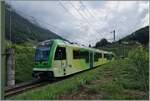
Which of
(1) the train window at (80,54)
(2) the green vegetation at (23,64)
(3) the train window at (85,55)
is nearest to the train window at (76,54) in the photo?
(1) the train window at (80,54)

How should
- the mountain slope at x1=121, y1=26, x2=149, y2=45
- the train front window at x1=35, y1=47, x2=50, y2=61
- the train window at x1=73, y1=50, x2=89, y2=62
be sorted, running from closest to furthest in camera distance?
the mountain slope at x1=121, y1=26, x2=149, y2=45 → the train front window at x1=35, y1=47, x2=50, y2=61 → the train window at x1=73, y1=50, x2=89, y2=62

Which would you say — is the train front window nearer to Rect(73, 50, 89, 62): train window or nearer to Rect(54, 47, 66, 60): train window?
Rect(54, 47, 66, 60): train window

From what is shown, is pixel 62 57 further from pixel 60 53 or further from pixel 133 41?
pixel 133 41

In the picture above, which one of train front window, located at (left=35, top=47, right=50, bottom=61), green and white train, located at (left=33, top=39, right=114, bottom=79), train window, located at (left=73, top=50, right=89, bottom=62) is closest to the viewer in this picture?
green and white train, located at (left=33, top=39, right=114, bottom=79)

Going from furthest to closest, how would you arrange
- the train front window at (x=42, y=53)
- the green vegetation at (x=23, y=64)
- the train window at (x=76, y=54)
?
the train window at (x=76, y=54)
the green vegetation at (x=23, y=64)
the train front window at (x=42, y=53)

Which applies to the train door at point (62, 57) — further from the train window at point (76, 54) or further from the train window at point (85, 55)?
the train window at point (85, 55)

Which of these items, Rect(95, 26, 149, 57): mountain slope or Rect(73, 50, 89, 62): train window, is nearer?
Rect(95, 26, 149, 57): mountain slope

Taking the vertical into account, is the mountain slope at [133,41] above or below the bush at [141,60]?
above

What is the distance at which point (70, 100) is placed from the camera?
24.3ft

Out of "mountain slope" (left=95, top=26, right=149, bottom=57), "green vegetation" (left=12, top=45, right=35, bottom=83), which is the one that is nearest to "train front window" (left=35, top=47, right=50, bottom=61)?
"green vegetation" (left=12, top=45, right=35, bottom=83)

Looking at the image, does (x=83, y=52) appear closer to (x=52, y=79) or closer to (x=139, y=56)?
(x=52, y=79)

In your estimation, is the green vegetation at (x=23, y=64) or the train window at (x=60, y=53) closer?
the train window at (x=60, y=53)

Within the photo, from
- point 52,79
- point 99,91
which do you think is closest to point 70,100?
point 99,91

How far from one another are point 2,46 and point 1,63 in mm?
355
